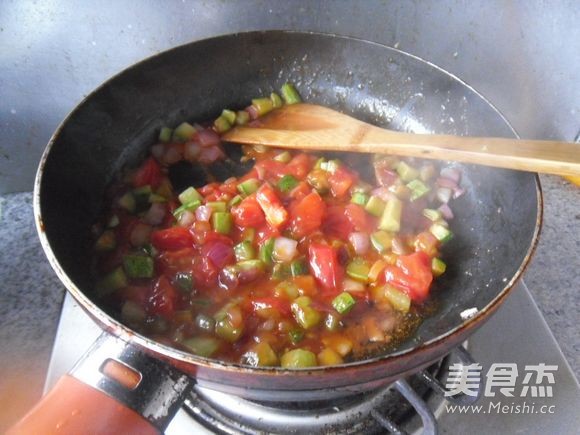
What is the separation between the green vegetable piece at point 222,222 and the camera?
4.65ft

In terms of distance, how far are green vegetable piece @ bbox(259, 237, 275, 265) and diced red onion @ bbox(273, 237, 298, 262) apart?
11 millimetres

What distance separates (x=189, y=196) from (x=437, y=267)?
73 centimetres

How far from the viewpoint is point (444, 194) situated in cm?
153

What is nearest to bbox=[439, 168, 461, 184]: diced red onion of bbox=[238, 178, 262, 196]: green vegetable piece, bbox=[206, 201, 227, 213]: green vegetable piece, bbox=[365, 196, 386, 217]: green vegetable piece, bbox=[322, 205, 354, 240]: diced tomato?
bbox=[365, 196, 386, 217]: green vegetable piece

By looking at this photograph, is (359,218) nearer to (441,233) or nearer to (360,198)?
(360,198)

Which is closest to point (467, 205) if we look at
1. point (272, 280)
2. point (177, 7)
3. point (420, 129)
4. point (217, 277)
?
point (420, 129)

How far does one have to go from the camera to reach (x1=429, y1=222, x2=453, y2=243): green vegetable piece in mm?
1423

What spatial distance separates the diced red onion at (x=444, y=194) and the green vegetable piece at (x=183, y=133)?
2.61ft

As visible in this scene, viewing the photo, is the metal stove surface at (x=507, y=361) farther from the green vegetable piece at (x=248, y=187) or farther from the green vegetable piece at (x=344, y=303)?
the green vegetable piece at (x=248, y=187)

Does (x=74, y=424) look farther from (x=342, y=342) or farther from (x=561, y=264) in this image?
(x=561, y=264)

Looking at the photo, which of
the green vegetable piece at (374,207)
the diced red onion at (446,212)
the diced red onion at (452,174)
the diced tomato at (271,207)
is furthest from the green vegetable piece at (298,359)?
the diced red onion at (452,174)

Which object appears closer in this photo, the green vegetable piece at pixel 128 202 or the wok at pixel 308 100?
Answer: the wok at pixel 308 100

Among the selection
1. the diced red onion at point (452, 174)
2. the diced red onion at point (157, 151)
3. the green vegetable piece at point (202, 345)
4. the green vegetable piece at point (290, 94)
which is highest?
the green vegetable piece at point (290, 94)

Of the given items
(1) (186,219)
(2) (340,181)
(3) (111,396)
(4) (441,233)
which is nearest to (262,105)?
(2) (340,181)
